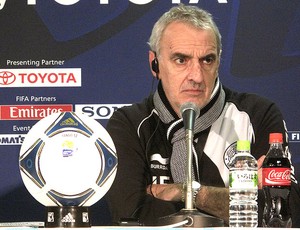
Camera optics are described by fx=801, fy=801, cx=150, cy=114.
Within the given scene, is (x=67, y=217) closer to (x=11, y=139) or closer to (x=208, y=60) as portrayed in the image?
(x=208, y=60)

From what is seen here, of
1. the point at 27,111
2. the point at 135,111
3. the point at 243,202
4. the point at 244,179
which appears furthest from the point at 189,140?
the point at 27,111

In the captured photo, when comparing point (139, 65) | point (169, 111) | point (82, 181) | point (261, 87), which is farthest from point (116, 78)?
point (82, 181)

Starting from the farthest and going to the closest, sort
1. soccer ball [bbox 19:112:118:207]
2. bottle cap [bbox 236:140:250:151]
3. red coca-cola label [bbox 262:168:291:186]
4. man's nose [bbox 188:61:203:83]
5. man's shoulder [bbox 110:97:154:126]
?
man's shoulder [bbox 110:97:154:126] < man's nose [bbox 188:61:203:83] < red coca-cola label [bbox 262:168:291:186] < bottle cap [bbox 236:140:250:151] < soccer ball [bbox 19:112:118:207]

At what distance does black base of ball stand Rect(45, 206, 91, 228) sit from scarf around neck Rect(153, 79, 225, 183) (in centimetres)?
142

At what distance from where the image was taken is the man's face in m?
3.92

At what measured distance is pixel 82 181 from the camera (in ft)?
8.16

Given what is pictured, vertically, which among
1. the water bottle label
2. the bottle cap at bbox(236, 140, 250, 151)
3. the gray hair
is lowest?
the water bottle label

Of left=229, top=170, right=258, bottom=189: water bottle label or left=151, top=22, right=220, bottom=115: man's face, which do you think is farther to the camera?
left=151, top=22, right=220, bottom=115: man's face

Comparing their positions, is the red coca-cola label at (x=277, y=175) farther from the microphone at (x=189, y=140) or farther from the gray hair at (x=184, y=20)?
the gray hair at (x=184, y=20)

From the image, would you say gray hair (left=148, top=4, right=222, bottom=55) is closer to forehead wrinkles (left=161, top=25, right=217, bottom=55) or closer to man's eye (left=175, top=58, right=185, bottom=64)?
forehead wrinkles (left=161, top=25, right=217, bottom=55)

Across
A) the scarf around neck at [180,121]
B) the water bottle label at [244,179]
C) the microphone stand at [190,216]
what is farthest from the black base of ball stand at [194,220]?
the scarf around neck at [180,121]

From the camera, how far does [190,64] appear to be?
13.0 feet

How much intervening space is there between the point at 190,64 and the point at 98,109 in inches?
23.3

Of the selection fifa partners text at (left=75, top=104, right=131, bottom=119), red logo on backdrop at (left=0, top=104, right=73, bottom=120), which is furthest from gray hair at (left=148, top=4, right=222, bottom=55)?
red logo on backdrop at (left=0, top=104, right=73, bottom=120)
